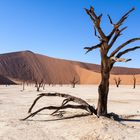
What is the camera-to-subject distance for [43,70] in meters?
176

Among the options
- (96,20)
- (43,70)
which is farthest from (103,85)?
(43,70)

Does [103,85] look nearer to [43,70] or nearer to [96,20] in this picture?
[96,20]

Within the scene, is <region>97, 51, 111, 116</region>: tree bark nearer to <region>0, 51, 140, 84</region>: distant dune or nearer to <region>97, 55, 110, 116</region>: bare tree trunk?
<region>97, 55, 110, 116</region>: bare tree trunk

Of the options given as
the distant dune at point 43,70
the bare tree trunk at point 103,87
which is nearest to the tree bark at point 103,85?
the bare tree trunk at point 103,87

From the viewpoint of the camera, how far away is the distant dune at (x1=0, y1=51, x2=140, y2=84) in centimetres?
15130

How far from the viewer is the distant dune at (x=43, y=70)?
15130cm

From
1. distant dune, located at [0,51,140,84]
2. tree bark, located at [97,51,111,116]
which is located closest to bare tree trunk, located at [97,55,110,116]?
tree bark, located at [97,51,111,116]

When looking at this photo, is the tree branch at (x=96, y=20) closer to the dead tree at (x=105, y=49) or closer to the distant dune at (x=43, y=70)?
the dead tree at (x=105, y=49)

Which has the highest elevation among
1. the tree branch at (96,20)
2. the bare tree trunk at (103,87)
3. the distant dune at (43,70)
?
the distant dune at (43,70)

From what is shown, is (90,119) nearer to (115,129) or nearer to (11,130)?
(115,129)

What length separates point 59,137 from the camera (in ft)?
31.6

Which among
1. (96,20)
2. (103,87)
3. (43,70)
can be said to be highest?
(43,70)

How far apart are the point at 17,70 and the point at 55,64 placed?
126 ft

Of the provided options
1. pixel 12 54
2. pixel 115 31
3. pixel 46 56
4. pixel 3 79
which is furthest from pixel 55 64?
pixel 115 31
